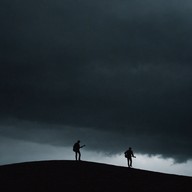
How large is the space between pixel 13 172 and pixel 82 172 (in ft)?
19.6

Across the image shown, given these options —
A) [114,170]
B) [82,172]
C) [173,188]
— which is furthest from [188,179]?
[82,172]

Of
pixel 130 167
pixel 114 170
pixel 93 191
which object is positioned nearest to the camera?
pixel 93 191

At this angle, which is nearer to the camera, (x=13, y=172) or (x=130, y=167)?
(x=13, y=172)

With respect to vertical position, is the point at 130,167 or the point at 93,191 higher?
the point at 130,167

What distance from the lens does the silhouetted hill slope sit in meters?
30.5

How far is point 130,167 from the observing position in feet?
128

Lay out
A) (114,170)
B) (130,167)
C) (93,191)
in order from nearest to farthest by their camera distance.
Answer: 1. (93,191)
2. (114,170)
3. (130,167)

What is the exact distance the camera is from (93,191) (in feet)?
97.1

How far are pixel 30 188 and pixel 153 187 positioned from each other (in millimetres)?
9288

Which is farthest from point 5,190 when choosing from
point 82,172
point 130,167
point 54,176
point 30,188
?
point 130,167

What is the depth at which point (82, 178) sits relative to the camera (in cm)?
3297

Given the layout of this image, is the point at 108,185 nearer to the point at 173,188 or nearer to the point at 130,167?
the point at 173,188

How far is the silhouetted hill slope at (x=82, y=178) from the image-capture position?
99.9 ft

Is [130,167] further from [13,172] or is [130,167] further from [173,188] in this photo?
[13,172]
